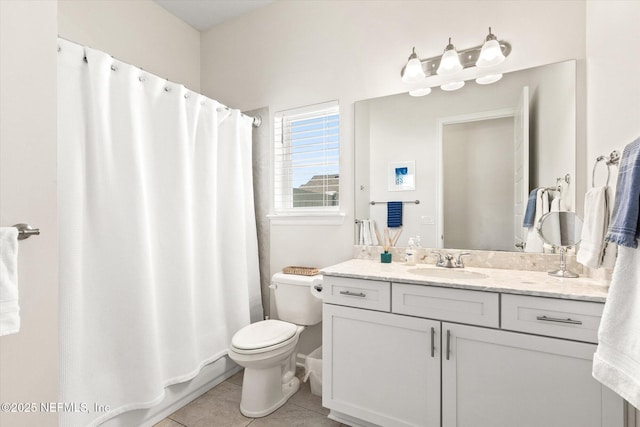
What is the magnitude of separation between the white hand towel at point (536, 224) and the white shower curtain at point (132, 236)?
1.92m

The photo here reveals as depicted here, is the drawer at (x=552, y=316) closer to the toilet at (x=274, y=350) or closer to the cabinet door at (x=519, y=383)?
the cabinet door at (x=519, y=383)

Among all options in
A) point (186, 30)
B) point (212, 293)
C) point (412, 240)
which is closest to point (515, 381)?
point (412, 240)

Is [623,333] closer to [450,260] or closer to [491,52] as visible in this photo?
[450,260]

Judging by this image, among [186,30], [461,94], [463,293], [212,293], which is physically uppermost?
[186,30]

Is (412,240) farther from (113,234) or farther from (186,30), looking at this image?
(186,30)

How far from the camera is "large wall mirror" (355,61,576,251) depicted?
5.51 ft

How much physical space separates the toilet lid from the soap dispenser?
32.6 inches

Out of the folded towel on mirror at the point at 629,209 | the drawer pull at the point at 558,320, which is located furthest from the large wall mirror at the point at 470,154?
the folded towel on mirror at the point at 629,209

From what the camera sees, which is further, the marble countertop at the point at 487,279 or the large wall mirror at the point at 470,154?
the large wall mirror at the point at 470,154

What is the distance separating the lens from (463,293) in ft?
4.56

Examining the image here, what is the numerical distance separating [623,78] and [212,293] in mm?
2310

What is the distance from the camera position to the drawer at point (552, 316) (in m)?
1.18

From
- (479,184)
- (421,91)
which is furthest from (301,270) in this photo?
(421,91)

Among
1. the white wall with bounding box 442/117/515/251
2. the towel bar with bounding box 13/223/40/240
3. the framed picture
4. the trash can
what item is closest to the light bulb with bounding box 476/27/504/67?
the white wall with bounding box 442/117/515/251
